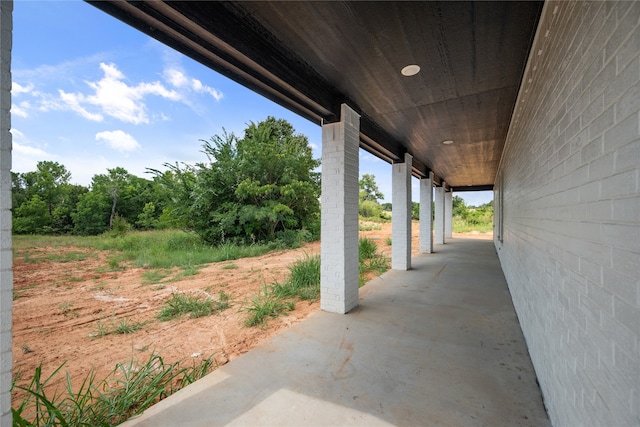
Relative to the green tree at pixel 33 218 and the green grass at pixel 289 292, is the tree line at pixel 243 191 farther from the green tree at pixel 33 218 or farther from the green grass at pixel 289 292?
the green grass at pixel 289 292

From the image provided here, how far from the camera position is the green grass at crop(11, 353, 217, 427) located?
1626 millimetres

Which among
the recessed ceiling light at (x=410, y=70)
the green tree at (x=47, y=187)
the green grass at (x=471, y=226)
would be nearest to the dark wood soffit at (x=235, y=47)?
the recessed ceiling light at (x=410, y=70)

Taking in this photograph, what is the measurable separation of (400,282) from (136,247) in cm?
1071

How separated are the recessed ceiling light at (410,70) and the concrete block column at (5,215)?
3073 mm

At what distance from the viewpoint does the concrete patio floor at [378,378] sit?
67.5 inches

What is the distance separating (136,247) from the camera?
1042cm

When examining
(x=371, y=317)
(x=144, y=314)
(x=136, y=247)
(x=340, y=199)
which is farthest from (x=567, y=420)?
(x=136, y=247)

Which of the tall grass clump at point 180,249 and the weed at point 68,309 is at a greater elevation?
the tall grass clump at point 180,249

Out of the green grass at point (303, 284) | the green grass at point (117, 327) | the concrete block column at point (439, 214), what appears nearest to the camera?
the green grass at point (117, 327)

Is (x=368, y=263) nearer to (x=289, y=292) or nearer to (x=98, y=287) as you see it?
(x=289, y=292)

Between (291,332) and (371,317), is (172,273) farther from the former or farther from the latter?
(371,317)

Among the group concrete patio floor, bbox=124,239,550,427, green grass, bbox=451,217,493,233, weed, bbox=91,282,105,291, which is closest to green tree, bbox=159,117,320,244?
weed, bbox=91,282,105,291

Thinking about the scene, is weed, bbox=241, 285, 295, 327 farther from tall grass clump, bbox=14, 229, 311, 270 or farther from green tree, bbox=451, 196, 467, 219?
green tree, bbox=451, 196, 467, 219

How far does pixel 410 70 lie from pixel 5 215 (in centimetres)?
350
